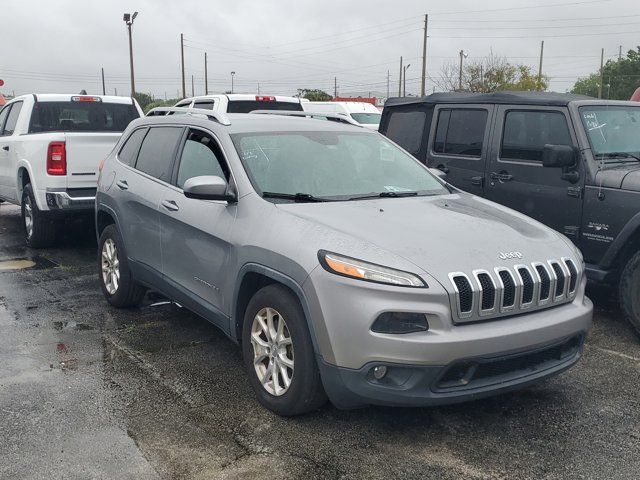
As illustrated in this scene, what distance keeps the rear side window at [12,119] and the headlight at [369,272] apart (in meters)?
7.26

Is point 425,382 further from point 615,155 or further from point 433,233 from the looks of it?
point 615,155

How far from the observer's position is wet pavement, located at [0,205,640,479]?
11.0ft

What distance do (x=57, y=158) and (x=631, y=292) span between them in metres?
6.35

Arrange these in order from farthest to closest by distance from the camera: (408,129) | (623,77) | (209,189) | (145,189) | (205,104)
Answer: (623,77), (205,104), (408,129), (145,189), (209,189)

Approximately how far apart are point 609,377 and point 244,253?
102 inches

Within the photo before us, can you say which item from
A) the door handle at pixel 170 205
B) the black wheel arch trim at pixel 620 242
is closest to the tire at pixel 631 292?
the black wheel arch trim at pixel 620 242

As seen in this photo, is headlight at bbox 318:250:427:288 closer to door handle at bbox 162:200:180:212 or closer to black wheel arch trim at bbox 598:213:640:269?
door handle at bbox 162:200:180:212

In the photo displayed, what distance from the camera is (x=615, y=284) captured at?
5734mm

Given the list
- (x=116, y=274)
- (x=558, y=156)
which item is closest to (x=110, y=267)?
(x=116, y=274)

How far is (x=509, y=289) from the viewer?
3.53 metres

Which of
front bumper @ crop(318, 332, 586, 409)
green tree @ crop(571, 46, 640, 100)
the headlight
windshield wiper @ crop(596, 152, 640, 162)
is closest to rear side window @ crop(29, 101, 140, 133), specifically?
windshield wiper @ crop(596, 152, 640, 162)

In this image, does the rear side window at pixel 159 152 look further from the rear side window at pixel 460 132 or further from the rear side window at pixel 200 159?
the rear side window at pixel 460 132

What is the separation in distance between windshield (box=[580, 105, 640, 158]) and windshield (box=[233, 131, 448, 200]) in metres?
1.74

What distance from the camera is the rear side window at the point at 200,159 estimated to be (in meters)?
4.60
